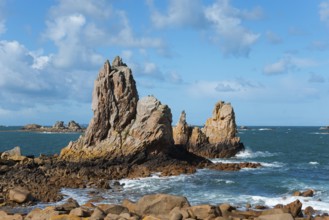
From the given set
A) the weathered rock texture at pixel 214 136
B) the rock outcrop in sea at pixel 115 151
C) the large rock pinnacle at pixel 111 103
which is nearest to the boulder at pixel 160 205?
the rock outcrop in sea at pixel 115 151

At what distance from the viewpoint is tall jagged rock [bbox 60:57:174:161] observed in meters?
50.4

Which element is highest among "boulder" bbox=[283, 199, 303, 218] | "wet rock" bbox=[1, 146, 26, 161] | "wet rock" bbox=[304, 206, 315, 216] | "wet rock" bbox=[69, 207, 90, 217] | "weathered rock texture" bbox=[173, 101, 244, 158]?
"weathered rock texture" bbox=[173, 101, 244, 158]

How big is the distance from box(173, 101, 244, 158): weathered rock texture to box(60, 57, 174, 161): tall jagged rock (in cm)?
1964

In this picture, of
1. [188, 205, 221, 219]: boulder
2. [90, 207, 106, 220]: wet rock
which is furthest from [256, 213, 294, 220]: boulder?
[90, 207, 106, 220]: wet rock

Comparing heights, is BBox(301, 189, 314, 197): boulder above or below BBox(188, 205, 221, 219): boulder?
below

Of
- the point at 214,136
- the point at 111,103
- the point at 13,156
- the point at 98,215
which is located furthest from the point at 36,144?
the point at 98,215

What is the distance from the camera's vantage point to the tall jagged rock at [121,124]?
50375 mm

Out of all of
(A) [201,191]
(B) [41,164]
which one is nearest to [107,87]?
(B) [41,164]

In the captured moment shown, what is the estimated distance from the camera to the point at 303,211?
28.6 meters

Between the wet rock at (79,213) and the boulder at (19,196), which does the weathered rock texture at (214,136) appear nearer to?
the boulder at (19,196)

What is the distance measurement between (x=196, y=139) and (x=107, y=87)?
2334cm

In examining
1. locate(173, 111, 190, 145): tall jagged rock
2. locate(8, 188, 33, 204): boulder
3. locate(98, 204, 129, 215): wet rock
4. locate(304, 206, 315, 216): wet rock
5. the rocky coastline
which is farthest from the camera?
locate(173, 111, 190, 145): tall jagged rock

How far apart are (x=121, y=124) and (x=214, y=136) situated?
25949 mm

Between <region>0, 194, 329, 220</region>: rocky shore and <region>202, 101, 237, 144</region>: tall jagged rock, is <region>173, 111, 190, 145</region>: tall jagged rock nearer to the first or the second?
<region>202, 101, 237, 144</region>: tall jagged rock
